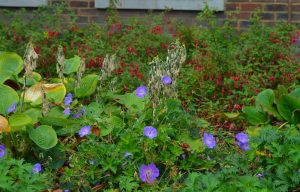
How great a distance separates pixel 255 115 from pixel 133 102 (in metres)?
1.45

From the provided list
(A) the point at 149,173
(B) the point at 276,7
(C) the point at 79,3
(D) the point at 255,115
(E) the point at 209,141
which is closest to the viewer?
(A) the point at 149,173

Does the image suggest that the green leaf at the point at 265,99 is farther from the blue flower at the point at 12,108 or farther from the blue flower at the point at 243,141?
the blue flower at the point at 12,108

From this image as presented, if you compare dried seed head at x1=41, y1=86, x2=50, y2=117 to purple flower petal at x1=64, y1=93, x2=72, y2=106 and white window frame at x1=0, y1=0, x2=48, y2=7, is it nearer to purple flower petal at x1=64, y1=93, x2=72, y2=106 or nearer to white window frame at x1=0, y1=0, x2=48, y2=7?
purple flower petal at x1=64, y1=93, x2=72, y2=106

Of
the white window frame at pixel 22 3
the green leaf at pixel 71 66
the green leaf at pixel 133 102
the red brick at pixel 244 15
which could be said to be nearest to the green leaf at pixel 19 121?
the green leaf at pixel 133 102

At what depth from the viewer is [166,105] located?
12.9ft

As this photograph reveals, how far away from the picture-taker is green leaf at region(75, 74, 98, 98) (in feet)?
15.0

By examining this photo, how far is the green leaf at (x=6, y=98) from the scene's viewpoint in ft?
13.4

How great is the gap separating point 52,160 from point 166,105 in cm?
73

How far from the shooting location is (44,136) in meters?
3.85

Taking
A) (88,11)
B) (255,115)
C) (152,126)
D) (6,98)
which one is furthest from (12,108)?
(88,11)

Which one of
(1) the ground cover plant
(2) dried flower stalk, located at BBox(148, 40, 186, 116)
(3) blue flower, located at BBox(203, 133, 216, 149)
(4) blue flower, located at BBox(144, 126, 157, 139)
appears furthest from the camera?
(2) dried flower stalk, located at BBox(148, 40, 186, 116)

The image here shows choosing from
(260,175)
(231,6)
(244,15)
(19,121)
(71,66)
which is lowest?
(260,175)

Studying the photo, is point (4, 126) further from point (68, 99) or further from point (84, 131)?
point (68, 99)

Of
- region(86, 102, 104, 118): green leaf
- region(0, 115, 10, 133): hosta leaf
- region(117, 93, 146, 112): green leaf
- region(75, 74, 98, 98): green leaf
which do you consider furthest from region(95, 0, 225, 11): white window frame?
region(0, 115, 10, 133): hosta leaf
